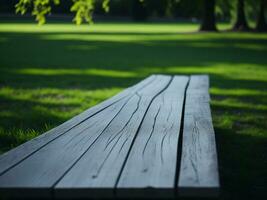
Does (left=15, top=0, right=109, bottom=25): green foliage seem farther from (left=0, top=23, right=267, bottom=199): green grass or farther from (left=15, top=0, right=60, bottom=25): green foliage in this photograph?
(left=0, top=23, right=267, bottom=199): green grass

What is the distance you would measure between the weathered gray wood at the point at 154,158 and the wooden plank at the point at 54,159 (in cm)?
32

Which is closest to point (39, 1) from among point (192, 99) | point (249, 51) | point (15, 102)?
point (15, 102)

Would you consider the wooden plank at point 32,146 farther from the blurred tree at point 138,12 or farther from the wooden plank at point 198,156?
the blurred tree at point 138,12

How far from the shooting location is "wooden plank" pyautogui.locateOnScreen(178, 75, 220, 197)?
7.44ft

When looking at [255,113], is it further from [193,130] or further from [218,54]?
[218,54]

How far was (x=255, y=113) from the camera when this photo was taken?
7516mm

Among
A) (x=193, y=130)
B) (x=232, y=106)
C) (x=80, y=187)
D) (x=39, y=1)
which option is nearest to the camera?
(x=80, y=187)

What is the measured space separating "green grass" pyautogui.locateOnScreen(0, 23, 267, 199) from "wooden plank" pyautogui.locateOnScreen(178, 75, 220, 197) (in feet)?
1.77

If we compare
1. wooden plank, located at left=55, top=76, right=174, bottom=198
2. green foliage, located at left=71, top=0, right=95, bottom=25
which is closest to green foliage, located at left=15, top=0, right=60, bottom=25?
green foliage, located at left=71, top=0, right=95, bottom=25

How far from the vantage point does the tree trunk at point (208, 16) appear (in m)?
38.2

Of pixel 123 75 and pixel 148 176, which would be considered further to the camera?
pixel 123 75

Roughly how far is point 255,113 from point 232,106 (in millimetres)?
631

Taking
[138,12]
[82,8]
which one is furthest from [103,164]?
[138,12]

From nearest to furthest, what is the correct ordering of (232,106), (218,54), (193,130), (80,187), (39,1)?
(80,187)
(193,130)
(39,1)
(232,106)
(218,54)
